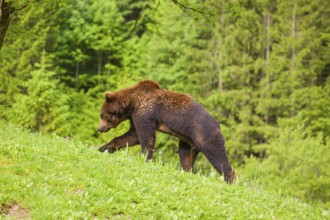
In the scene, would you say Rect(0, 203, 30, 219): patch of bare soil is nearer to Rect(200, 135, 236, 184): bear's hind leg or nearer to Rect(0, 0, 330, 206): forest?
Rect(200, 135, 236, 184): bear's hind leg

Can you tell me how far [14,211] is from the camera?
22.9 feet

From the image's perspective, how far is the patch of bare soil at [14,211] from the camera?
6.88 meters

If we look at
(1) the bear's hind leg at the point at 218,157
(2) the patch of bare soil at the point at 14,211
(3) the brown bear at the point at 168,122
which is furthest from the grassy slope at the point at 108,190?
(3) the brown bear at the point at 168,122

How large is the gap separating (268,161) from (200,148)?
2308 centimetres

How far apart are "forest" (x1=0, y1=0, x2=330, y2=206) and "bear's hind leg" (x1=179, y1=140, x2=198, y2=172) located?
24.7m

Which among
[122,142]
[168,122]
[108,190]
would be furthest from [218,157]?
[108,190]

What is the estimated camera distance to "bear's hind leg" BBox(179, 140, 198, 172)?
11.6 meters

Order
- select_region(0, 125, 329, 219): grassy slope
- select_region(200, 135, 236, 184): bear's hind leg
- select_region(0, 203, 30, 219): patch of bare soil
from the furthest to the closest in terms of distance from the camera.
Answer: select_region(200, 135, 236, 184): bear's hind leg < select_region(0, 125, 329, 219): grassy slope < select_region(0, 203, 30, 219): patch of bare soil

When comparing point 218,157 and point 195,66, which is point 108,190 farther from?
point 195,66

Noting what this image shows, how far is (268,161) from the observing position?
109ft

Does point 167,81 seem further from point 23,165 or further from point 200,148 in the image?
point 23,165

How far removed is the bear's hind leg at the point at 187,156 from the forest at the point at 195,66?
24.7 m

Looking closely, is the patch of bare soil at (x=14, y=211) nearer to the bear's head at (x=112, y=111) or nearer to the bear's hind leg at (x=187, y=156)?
the bear's hind leg at (x=187, y=156)

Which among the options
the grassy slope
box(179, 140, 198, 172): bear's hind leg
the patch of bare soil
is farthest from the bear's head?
the patch of bare soil
